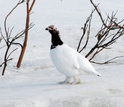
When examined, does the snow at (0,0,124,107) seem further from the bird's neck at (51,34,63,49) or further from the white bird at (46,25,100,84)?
the bird's neck at (51,34,63,49)

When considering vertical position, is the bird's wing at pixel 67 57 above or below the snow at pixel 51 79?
above

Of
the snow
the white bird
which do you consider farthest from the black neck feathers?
the snow

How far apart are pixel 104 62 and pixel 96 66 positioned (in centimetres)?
33

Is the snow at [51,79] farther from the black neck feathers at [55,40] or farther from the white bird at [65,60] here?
the black neck feathers at [55,40]

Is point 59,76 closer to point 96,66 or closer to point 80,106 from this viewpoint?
point 96,66

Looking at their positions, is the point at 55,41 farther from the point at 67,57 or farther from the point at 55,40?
the point at 67,57

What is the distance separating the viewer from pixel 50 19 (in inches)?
315

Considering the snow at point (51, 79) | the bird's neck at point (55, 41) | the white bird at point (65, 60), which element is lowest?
the snow at point (51, 79)

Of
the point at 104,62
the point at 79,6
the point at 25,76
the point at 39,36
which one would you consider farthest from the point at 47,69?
the point at 79,6

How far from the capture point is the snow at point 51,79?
9.35ft

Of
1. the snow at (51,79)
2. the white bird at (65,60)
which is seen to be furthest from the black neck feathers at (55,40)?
the snow at (51,79)

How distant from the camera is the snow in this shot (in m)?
2.85

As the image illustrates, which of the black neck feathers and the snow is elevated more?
the black neck feathers

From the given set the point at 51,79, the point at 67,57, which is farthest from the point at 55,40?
the point at 51,79
